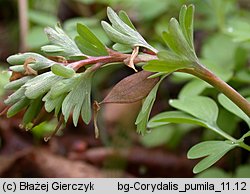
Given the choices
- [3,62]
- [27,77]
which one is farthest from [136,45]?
[3,62]

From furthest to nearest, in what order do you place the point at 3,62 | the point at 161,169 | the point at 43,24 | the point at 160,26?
the point at 3,62 → the point at 43,24 → the point at 160,26 → the point at 161,169

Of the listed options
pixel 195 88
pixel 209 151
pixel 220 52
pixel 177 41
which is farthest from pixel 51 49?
pixel 220 52

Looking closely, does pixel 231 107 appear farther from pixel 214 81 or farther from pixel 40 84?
pixel 40 84

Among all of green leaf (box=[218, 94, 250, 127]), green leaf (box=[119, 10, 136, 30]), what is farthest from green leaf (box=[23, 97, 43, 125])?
green leaf (box=[218, 94, 250, 127])

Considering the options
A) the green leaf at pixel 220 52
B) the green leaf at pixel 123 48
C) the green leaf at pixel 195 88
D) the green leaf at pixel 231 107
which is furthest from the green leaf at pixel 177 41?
the green leaf at pixel 220 52

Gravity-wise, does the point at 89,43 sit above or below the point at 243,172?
above

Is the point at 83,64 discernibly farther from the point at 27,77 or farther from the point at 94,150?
the point at 94,150

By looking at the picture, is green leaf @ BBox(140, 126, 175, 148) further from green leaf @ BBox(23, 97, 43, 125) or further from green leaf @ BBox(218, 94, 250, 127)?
green leaf @ BBox(23, 97, 43, 125)

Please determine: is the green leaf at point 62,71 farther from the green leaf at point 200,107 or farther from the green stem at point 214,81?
the green leaf at point 200,107
